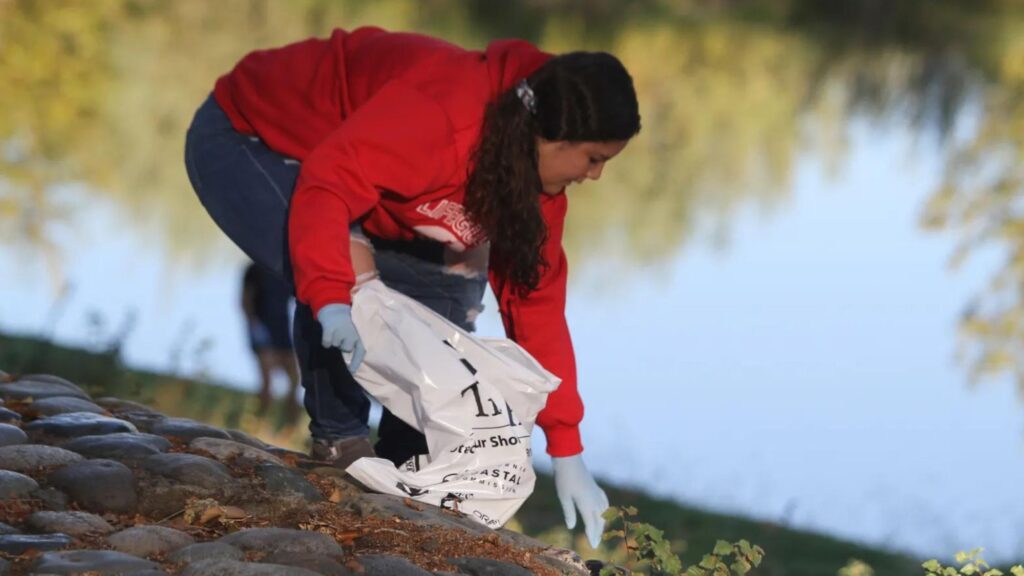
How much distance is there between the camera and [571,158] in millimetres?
4156

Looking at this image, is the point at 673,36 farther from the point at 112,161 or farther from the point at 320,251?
the point at 320,251

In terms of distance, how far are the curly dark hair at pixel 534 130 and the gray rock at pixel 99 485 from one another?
45.1 inches

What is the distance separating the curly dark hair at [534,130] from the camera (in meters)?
4.03

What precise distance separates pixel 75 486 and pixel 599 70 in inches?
63.1

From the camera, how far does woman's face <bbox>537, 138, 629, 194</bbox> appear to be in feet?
13.5

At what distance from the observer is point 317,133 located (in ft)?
14.6

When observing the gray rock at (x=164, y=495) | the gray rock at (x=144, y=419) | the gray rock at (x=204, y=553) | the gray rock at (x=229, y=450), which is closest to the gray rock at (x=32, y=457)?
the gray rock at (x=164, y=495)

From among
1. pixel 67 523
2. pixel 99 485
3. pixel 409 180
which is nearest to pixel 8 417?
pixel 99 485

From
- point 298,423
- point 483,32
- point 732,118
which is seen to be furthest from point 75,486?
point 483,32

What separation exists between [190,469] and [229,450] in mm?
299

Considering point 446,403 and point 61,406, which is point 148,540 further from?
point 61,406

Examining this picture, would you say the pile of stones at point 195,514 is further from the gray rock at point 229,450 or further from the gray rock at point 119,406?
the gray rock at point 119,406

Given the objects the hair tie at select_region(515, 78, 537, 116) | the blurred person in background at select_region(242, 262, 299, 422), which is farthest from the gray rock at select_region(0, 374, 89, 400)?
the blurred person in background at select_region(242, 262, 299, 422)

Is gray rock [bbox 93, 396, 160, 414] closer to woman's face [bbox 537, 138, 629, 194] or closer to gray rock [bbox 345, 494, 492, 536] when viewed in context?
gray rock [bbox 345, 494, 492, 536]
